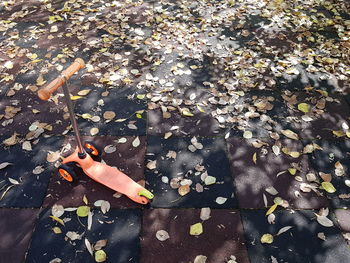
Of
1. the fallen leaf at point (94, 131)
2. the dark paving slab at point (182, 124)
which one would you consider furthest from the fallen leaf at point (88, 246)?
the dark paving slab at point (182, 124)

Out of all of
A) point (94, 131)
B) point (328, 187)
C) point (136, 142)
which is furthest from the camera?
point (94, 131)

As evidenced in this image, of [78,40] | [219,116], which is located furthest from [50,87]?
[78,40]

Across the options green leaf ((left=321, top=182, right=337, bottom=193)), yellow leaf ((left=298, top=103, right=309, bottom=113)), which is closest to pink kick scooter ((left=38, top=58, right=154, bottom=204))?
green leaf ((left=321, top=182, right=337, bottom=193))

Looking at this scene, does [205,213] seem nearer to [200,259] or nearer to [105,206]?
[200,259]

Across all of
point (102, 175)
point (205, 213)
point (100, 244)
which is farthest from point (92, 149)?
point (205, 213)

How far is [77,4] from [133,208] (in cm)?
459

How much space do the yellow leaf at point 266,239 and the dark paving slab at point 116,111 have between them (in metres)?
1.73

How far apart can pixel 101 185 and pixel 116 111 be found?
112 cm

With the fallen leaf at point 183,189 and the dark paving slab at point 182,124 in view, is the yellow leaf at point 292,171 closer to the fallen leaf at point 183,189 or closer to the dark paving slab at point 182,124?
the dark paving slab at point 182,124

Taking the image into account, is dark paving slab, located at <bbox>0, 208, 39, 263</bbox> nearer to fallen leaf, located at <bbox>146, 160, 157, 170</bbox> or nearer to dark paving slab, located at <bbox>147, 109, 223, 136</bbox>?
fallen leaf, located at <bbox>146, 160, 157, 170</bbox>

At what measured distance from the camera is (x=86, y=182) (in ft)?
10.4

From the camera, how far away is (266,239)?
2775 millimetres

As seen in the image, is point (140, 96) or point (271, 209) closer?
point (271, 209)

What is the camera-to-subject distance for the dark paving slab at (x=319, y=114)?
12.2 feet
